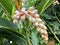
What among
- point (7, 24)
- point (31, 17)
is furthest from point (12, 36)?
point (31, 17)

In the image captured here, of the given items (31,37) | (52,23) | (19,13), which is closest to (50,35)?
(52,23)

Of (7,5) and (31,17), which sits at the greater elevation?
(7,5)

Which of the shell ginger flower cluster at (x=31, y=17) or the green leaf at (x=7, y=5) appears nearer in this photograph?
the shell ginger flower cluster at (x=31, y=17)

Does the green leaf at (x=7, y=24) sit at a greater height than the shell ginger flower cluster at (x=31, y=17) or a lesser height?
greater

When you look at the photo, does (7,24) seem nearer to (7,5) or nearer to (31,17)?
(7,5)

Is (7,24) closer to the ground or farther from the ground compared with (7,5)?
closer to the ground

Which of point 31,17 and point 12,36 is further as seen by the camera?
point 12,36

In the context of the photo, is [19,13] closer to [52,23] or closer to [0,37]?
[0,37]

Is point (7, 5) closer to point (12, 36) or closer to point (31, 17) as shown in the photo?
point (12, 36)

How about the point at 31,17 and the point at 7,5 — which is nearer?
the point at 31,17

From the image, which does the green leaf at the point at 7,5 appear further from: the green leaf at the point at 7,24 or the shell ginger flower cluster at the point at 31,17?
the shell ginger flower cluster at the point at 31,17

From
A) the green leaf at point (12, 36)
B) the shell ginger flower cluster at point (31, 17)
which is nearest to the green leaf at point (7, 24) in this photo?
the green leaf at point (12, 36)
